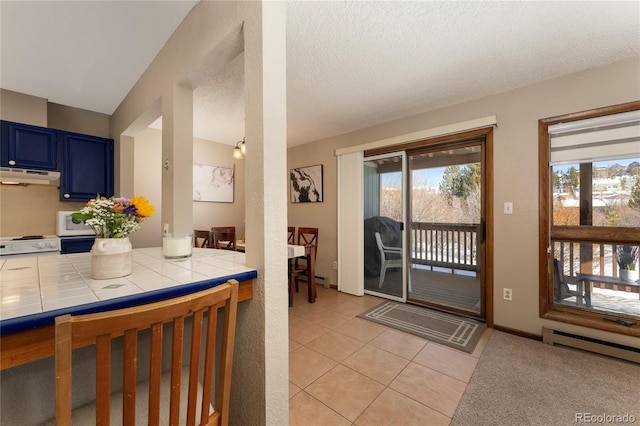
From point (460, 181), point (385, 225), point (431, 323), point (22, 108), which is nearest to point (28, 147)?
point (22, 108)

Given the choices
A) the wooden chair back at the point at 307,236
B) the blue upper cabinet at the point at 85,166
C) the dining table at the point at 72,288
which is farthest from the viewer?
the wooden chair back at the point at 307,236

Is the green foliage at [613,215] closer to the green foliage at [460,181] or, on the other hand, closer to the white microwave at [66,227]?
the green foliage at [460,181]

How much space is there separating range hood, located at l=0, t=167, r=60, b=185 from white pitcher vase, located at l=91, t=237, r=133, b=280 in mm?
2674

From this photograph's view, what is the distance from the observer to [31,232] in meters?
2.93

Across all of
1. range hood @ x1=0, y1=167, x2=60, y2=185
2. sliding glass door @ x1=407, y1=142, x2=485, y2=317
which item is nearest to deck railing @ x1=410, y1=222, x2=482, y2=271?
sliding glass door @ x1=407, y1=142, x2=485, y2=317

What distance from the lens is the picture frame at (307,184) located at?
4277 millimetres

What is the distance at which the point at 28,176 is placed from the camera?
271 centimetres

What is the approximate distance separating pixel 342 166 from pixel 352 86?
1.54 metres

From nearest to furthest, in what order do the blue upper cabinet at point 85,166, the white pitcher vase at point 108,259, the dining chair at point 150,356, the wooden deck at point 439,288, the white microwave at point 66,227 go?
1. the dining chair at point 150,356
2. the white pitcher vase at point 108,259
3. the white microwave at point 66,227
4. the blue upper cabinet at point 85,166
5. the wooden deck at point 439,288

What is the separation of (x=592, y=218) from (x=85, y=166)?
5457 mm

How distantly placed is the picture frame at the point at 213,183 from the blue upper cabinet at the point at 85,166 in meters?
1.18

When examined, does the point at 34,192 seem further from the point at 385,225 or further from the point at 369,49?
the point at 385,225

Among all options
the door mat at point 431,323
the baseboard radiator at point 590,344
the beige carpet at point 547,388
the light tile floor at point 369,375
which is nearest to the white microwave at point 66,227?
the light tile floor at point 369,375

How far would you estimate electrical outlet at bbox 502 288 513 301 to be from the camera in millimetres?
2595
